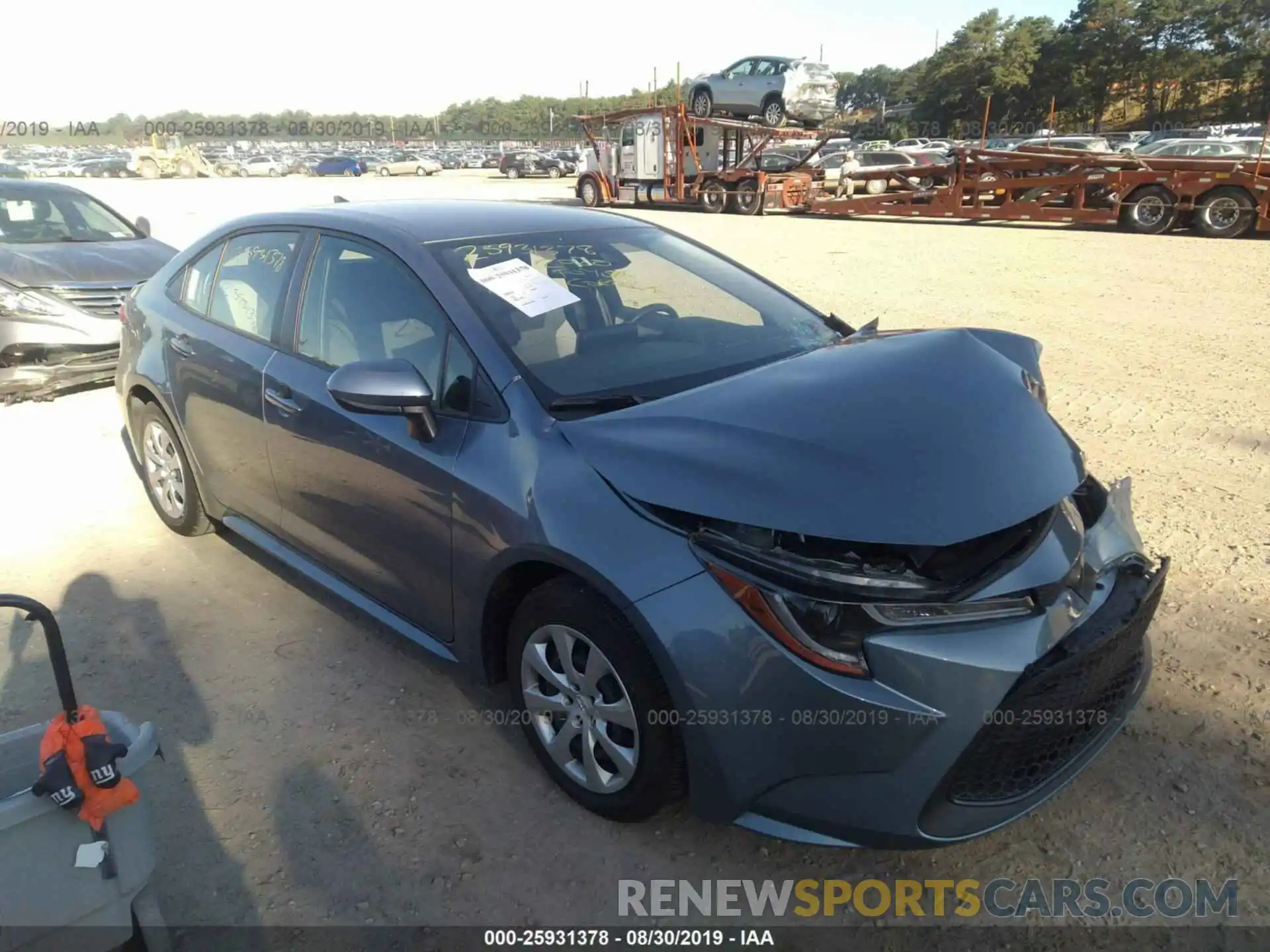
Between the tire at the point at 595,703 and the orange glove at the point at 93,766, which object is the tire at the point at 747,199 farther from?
the orange glove at the point at 93,766

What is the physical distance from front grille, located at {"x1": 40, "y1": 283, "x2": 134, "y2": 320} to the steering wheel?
16.7 feet

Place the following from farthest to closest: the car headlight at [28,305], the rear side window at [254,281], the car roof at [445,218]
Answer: the car headlight at [28,305] < the rear side window at [254,281] < the car roof at [445,218]

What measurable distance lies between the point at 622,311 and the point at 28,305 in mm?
5483

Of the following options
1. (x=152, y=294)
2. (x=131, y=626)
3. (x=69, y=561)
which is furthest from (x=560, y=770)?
(x=152, y=294)

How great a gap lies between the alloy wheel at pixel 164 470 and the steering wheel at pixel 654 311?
2.41 m

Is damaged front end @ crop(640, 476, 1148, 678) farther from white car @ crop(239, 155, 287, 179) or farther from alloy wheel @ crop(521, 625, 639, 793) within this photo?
white car @ crop(239, 155, 287, 179)

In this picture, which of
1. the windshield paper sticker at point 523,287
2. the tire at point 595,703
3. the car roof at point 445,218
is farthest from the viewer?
the car roof at point 445,218

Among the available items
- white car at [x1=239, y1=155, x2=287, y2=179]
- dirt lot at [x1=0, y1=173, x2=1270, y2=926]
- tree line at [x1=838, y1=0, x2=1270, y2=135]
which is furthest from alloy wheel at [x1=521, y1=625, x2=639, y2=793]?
tree line at [x1=838, y1=0, x2=1270, y2=135]

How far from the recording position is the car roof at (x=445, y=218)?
3197 millimetres

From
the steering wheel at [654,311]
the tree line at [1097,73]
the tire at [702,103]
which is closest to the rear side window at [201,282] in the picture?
the steering wheel at [654,311]

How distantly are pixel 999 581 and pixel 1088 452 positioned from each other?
3.48 m

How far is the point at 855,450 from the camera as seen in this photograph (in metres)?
2.22

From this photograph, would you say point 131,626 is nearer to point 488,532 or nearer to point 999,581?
point 488,532

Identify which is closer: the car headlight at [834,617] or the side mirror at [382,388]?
the car headlight at [834,617]
